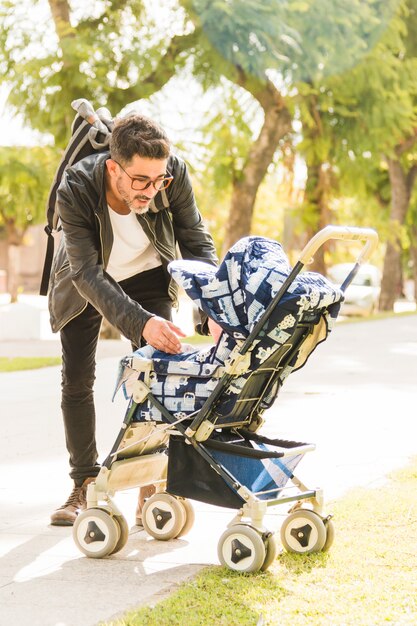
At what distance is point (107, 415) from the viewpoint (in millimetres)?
8977

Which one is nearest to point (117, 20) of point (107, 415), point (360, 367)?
point (360, 367)

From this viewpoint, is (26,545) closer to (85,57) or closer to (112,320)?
(112,320)

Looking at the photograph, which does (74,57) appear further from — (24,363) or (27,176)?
(24,363)

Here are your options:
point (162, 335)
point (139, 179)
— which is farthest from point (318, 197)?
point (162, 335)

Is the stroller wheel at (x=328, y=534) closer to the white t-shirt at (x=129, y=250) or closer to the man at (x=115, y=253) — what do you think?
the man at (x=115, y=253)

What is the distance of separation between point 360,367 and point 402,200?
17.9m

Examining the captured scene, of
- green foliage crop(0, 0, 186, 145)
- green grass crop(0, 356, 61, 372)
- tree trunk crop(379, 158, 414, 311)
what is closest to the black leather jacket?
green grass crop(0, 356, 61, 372)

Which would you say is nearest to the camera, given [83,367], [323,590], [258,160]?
[323,590]

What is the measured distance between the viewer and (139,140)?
4461 millimetres

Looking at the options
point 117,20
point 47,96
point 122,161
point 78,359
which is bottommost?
point 78,359

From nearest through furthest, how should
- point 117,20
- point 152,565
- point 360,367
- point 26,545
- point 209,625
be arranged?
point 209,625, point 152,565, point 26,545, point 360,367, point 117,20

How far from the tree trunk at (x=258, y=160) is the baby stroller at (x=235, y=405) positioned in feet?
47.2

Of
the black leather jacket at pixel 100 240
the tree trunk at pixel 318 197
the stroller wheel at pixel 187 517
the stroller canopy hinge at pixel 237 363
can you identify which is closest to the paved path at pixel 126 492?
the stroller wheel at pixel 187 517

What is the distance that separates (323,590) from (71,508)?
162 centimetres
